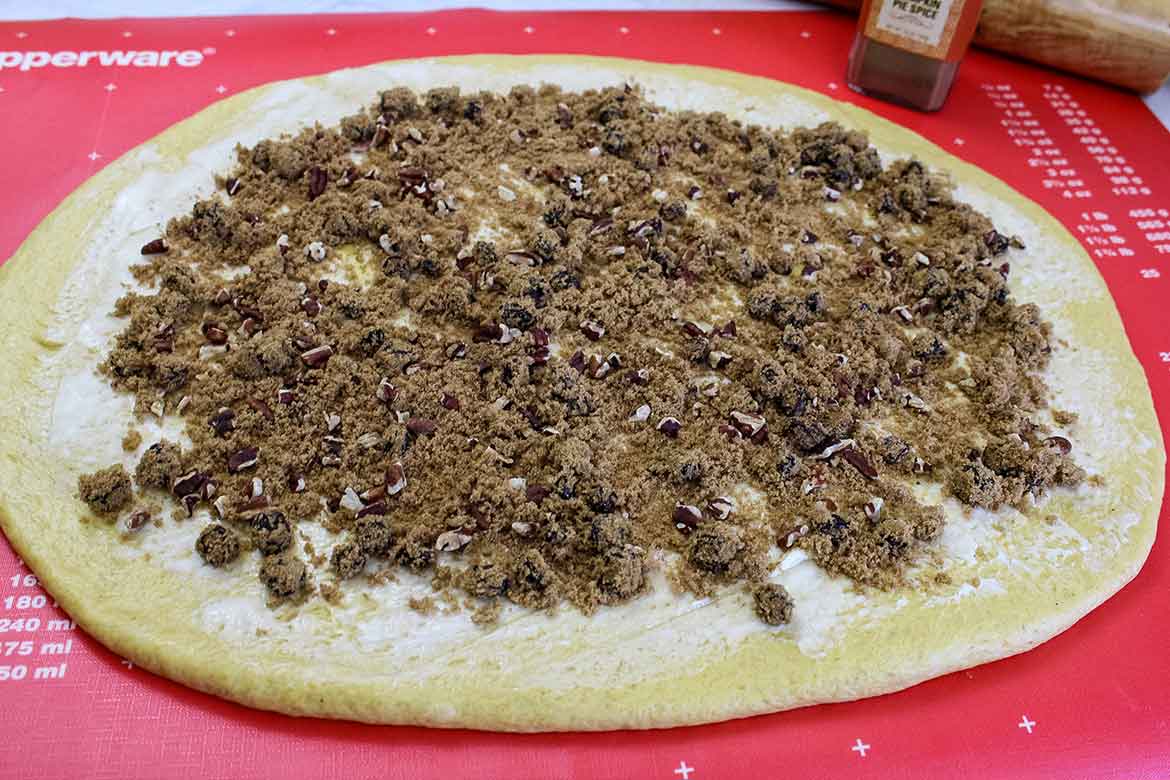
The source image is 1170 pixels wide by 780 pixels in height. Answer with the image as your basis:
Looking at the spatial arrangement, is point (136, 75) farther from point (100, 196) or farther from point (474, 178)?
point (474, 178)

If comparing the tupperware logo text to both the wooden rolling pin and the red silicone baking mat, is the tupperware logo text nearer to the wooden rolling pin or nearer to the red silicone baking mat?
the red silicone baking mat

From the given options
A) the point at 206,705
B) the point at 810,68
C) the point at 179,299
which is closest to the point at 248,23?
the point at 179,299

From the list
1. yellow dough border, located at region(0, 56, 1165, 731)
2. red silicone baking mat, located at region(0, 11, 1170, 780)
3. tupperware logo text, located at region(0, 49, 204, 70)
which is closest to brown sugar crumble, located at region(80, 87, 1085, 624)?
yellow dough border, located at region(0, 56, 1165, 731)

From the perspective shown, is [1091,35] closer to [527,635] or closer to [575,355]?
[575,355]

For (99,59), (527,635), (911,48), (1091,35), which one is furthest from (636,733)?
(1091,35)

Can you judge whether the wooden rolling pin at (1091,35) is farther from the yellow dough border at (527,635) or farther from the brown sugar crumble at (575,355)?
the yellow dough border at (527,635)
